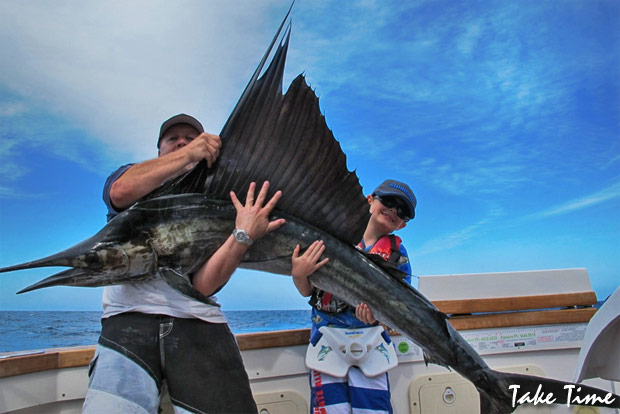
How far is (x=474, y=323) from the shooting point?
2.82m

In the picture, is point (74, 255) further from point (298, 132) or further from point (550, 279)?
point (550, 279)

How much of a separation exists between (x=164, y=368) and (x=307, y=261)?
2.19ft

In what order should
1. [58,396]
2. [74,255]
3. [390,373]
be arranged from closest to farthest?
1. [74,255]
2. [58,396]
3. [390,373]

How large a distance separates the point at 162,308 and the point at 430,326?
1.06 m

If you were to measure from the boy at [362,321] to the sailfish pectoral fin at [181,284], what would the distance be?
533 millimetres

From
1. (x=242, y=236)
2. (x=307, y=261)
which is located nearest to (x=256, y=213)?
(x=242, y=236)

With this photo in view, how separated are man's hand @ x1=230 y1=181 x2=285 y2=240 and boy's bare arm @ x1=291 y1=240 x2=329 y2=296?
0.14 meters

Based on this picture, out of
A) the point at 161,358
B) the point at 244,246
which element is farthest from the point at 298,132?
the point at 161,358

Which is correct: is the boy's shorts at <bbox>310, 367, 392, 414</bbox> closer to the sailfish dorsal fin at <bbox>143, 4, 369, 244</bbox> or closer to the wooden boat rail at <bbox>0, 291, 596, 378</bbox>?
the wooden boat rail at <bbox>0, 291, 596, 378</bbox>

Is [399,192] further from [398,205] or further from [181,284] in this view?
[181,284]

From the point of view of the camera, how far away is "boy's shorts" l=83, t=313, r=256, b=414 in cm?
150

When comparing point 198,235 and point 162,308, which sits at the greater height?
point 198,235

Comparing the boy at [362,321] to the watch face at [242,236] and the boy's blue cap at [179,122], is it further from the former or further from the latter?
the boy's blue cap at [179,122]

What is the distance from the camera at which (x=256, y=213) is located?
60.0 inches
